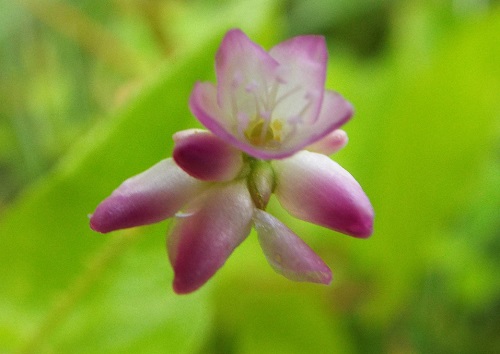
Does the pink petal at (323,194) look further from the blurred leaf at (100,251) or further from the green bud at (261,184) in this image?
the blurred leaf at (100,251)

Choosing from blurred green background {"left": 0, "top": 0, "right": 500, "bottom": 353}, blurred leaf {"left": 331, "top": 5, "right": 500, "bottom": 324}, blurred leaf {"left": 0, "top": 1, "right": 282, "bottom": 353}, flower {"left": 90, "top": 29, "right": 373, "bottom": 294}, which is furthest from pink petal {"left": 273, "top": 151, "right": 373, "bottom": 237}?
blurred leaf {"left": 331, "top": 5, "right": 500, "bottom": 324}

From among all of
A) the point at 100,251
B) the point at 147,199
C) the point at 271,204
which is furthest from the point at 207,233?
the point at 271,204

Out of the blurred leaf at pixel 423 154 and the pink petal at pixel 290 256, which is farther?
the blurred leaf at pixel 423 154

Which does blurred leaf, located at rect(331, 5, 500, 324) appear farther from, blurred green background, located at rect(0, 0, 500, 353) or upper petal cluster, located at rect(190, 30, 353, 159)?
upper petal cluster, located at rect(190, 30, 353, 159)

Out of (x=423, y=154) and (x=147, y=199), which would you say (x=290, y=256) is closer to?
(x=147, y=199)

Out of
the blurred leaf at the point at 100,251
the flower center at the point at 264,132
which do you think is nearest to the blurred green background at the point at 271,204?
the blurred leaf at the point at 100,251

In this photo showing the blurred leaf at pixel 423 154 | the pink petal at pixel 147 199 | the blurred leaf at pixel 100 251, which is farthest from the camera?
the blurred leaf at pixel 423 154
